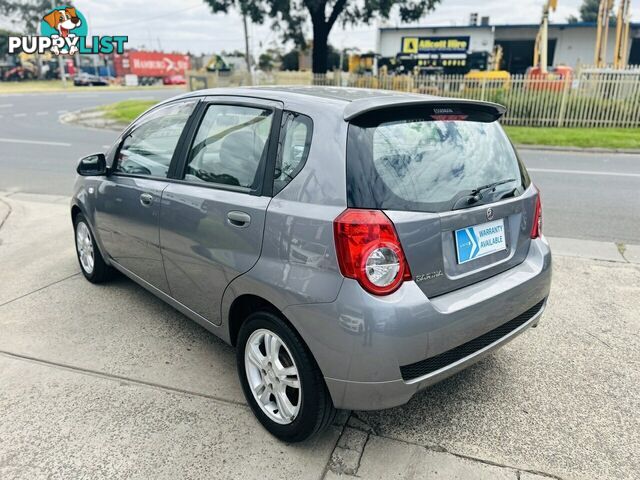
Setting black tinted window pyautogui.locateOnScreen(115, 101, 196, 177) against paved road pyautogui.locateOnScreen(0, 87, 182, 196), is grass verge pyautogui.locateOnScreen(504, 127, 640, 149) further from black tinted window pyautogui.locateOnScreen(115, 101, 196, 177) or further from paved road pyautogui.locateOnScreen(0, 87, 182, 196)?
black tinted window pyautogui.locateOnScreen(115, 101, 196, 177)

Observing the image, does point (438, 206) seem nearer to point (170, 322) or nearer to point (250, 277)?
point (250, 277)

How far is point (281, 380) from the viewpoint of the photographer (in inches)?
96.4

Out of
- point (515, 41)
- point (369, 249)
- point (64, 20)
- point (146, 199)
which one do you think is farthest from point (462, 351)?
point (515, 41)

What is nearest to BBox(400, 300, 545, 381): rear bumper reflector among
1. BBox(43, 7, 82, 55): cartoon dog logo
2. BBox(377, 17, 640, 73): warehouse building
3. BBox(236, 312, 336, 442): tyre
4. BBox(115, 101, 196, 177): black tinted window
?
BBox(236, 312, 336, 442): tyre

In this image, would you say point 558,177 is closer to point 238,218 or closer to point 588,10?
point 238,218

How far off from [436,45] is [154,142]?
34715 millimetres

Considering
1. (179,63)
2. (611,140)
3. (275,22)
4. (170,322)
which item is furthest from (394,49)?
(170,322)

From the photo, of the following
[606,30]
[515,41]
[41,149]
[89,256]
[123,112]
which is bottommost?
[89,256]

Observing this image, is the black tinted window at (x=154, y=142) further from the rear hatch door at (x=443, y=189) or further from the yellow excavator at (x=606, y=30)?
the yellow excavator at (x=606, y=30)

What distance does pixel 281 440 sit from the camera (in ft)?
8.21

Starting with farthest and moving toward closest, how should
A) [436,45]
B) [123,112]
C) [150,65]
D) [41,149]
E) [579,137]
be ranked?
[150,65], [436,45], [123,112], [579,137], [41,149]

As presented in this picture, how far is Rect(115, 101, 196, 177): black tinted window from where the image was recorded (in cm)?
320

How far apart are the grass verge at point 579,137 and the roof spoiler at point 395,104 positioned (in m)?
11.6

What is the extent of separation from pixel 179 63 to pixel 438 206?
7357 cm
